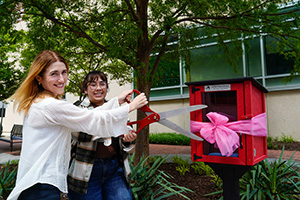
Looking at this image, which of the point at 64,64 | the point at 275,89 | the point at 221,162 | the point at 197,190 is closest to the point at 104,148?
the point at 64,64

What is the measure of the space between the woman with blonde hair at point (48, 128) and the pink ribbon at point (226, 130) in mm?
809

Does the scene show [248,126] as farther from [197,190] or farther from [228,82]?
[197,190]

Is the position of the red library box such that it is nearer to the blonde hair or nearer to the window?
the blonde hair

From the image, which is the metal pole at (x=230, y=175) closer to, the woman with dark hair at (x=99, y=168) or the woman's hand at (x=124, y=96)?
the woman with dark hair at (x=99, y=168)

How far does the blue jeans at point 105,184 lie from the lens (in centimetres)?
194

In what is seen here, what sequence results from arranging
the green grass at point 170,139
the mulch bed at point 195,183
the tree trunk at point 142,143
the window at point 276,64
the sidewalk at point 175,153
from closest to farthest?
the mulch bed at point 195,183 → the tree trunk at point 142,143 → the sidewalk at point 175,153 → the window at point 276,64 → the green grass at point 170,139

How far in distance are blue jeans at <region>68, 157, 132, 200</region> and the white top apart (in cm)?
36

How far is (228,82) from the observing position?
2.19 m

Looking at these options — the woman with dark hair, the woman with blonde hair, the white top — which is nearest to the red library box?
the woman with dark hair

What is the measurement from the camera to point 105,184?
2.01 m

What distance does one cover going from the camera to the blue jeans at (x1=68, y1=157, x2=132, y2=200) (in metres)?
1.94

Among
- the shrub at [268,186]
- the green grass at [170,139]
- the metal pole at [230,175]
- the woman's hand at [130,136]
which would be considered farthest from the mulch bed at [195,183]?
the green grass at [170,139]

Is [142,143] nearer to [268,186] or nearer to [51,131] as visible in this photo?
[268,186]

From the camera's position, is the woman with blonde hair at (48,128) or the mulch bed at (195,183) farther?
the mulch bed at (195,183)
